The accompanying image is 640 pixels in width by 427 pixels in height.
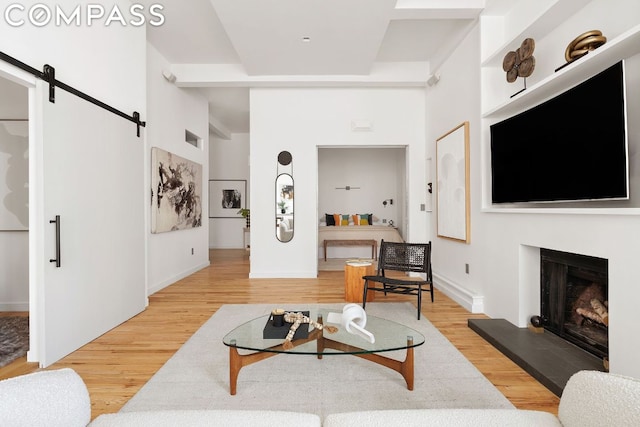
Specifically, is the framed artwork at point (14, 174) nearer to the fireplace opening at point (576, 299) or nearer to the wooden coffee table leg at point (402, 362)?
the wooden coffee table leg at point (402, 362)

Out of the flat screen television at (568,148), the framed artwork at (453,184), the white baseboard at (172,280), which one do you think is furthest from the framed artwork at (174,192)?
the flat screen television at (568,148)

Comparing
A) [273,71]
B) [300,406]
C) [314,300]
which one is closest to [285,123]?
[273,71]

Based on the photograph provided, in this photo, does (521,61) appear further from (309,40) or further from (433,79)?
(309,40)

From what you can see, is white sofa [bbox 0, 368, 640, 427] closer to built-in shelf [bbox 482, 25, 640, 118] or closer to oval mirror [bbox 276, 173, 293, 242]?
built-in shelf [bbox 482, 25, 640, 118]

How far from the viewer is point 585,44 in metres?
2.25

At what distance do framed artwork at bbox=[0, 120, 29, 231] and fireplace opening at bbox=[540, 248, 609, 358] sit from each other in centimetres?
521

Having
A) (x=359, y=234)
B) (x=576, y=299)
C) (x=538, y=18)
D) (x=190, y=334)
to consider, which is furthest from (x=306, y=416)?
(x=359, y=234)

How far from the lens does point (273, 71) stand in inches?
194

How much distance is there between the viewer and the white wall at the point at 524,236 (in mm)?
1918

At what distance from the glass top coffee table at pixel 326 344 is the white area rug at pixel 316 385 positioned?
0.14 m

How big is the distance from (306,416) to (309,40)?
157 inches

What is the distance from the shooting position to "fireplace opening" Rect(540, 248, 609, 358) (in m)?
2.32

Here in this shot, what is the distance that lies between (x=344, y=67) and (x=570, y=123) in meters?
3.15

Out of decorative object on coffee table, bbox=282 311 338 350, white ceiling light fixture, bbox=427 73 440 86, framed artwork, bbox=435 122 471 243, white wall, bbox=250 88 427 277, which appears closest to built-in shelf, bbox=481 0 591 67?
framed artwork, bbox=435 122 471 243
